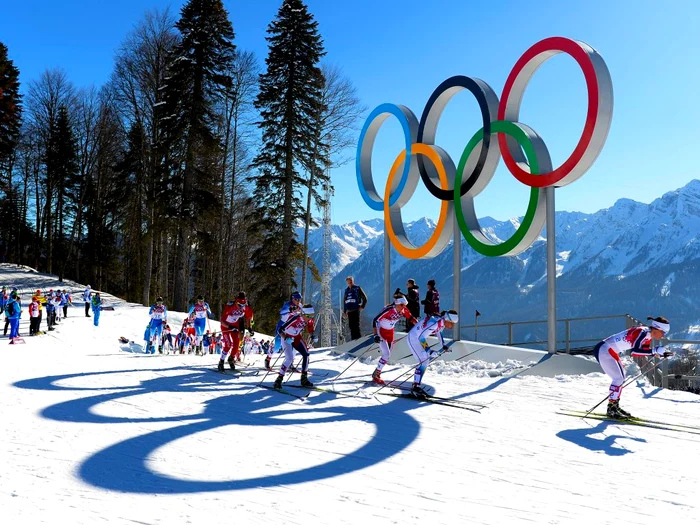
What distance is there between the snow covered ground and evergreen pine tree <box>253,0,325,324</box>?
50.4ft

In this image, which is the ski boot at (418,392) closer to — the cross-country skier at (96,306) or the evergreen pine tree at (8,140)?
the cross-country skier at (96,306)

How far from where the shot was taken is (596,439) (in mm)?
8078

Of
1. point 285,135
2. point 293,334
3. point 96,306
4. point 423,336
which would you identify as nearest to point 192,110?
point 285,135

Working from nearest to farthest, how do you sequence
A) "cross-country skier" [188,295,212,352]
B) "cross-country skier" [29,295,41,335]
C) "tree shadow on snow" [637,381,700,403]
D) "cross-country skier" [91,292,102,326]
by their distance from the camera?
"tree shadow on snow" [637,381,700,403], "cross-country skier" [188,295,212,352], "cross-country skier" [29,295,41,335], "cross-country skier" [91,292,102,326]

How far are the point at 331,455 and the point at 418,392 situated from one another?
410 cm

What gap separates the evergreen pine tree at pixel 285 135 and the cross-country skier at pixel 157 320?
7870mm

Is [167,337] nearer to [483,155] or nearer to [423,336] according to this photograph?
[423,336]

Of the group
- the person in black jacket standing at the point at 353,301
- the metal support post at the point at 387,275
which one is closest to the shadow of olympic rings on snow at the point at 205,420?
the person in black jacket standing at the point at 353,301

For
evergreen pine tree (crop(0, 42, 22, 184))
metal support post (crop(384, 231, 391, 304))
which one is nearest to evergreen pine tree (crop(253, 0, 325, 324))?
metal support post (crop(384, 231, 391, 304))

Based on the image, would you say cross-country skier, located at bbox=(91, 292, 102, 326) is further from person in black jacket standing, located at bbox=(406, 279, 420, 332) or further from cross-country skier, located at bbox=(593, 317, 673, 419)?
cross-country skier, located at bbox=(593, 317, 673, 419)

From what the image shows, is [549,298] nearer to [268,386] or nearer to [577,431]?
[577,431]

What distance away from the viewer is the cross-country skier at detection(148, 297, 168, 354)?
18.7 meters

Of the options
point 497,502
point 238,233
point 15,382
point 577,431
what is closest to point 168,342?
point 15,382

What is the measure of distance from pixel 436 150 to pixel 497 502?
1303 centimetres
